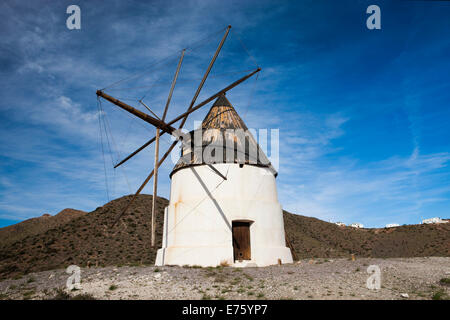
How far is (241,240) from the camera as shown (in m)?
14.5

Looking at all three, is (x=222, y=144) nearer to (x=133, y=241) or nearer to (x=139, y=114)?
(x=139, y=114)

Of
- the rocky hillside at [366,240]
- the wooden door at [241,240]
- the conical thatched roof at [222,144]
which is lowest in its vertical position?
the rocky hillside at [366,240]

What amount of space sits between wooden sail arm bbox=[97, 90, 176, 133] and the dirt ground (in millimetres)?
7675

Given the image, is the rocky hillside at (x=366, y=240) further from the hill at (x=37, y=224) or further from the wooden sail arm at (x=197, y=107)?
the hill at (x=37, y=224)

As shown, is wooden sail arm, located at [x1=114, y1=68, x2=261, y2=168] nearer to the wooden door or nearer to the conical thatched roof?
the conical thatched roof

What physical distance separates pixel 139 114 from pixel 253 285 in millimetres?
10241

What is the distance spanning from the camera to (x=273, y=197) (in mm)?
16344

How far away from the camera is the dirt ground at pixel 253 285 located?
7.57 metres

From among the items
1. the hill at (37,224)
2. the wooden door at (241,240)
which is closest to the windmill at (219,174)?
the wooden door at (241,240)

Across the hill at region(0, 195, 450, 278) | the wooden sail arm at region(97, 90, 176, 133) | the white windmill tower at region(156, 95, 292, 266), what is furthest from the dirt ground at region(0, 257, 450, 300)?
the wooden sail arm at region(97, 90, 176, 133)

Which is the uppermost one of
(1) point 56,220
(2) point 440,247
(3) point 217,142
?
(3) point 217,142
